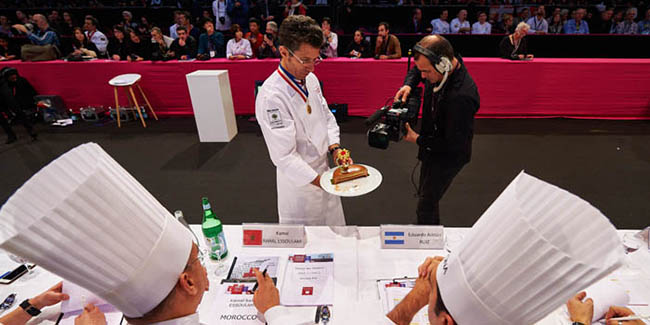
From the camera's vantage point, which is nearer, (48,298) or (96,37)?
(48,298)

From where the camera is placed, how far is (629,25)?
717cm

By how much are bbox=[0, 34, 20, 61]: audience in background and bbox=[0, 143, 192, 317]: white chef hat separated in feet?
27.0

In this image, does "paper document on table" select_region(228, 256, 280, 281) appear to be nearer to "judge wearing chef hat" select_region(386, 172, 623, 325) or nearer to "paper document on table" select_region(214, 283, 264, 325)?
"paper document on table" select_region(214, 283, 264, 325)

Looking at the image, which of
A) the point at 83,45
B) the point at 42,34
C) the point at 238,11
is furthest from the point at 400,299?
the point at 42,34

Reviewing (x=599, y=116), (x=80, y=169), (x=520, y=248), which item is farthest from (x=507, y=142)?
(x=80, y=169)

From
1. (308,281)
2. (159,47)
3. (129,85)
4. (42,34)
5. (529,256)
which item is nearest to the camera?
(529,256)

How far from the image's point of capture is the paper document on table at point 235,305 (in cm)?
138

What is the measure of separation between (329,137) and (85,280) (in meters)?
1.63

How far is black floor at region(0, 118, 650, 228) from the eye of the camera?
3503 mm

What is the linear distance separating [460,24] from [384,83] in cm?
340

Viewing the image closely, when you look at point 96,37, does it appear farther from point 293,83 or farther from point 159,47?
point 293,83

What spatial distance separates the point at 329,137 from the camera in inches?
90.0

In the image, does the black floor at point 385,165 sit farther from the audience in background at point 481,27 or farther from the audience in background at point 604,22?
the audience in background at point 604,22

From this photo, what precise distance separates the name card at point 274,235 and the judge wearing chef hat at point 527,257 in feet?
3.07
